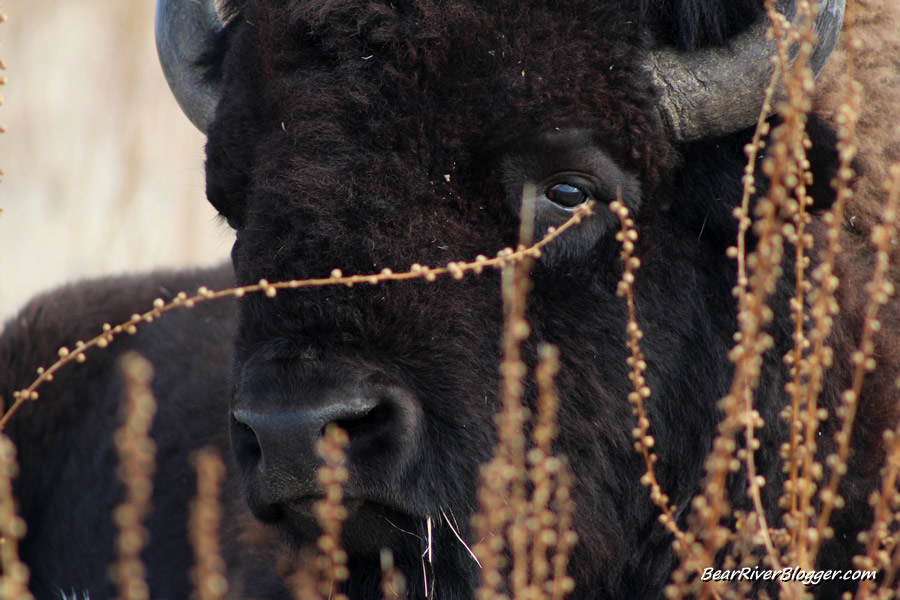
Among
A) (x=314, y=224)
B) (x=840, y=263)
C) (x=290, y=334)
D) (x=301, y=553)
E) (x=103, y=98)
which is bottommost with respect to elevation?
(x=103, y=98)

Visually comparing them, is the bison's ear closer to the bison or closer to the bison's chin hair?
the bison

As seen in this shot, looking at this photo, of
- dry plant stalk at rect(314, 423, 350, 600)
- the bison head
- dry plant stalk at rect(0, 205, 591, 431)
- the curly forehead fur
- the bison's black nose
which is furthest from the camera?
the curly forehead fur

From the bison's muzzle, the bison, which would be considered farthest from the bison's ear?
the bison's muzzle

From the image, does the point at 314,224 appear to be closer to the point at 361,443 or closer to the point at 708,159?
the point at 361,443

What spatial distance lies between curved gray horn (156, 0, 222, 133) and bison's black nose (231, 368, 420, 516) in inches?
66.0

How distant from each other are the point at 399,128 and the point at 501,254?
54 cm

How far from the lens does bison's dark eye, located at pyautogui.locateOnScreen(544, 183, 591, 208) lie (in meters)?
3.09

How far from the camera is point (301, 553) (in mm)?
3168

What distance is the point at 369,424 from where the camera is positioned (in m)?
2.73

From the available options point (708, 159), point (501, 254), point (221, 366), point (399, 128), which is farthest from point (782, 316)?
point (221, 366)

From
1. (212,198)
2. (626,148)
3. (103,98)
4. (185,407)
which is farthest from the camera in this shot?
(103,98)

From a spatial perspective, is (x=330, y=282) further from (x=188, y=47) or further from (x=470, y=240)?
(x=188, y=47)

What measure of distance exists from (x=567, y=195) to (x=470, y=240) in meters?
0.34

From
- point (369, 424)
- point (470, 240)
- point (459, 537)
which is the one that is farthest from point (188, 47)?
point (459, 537)
